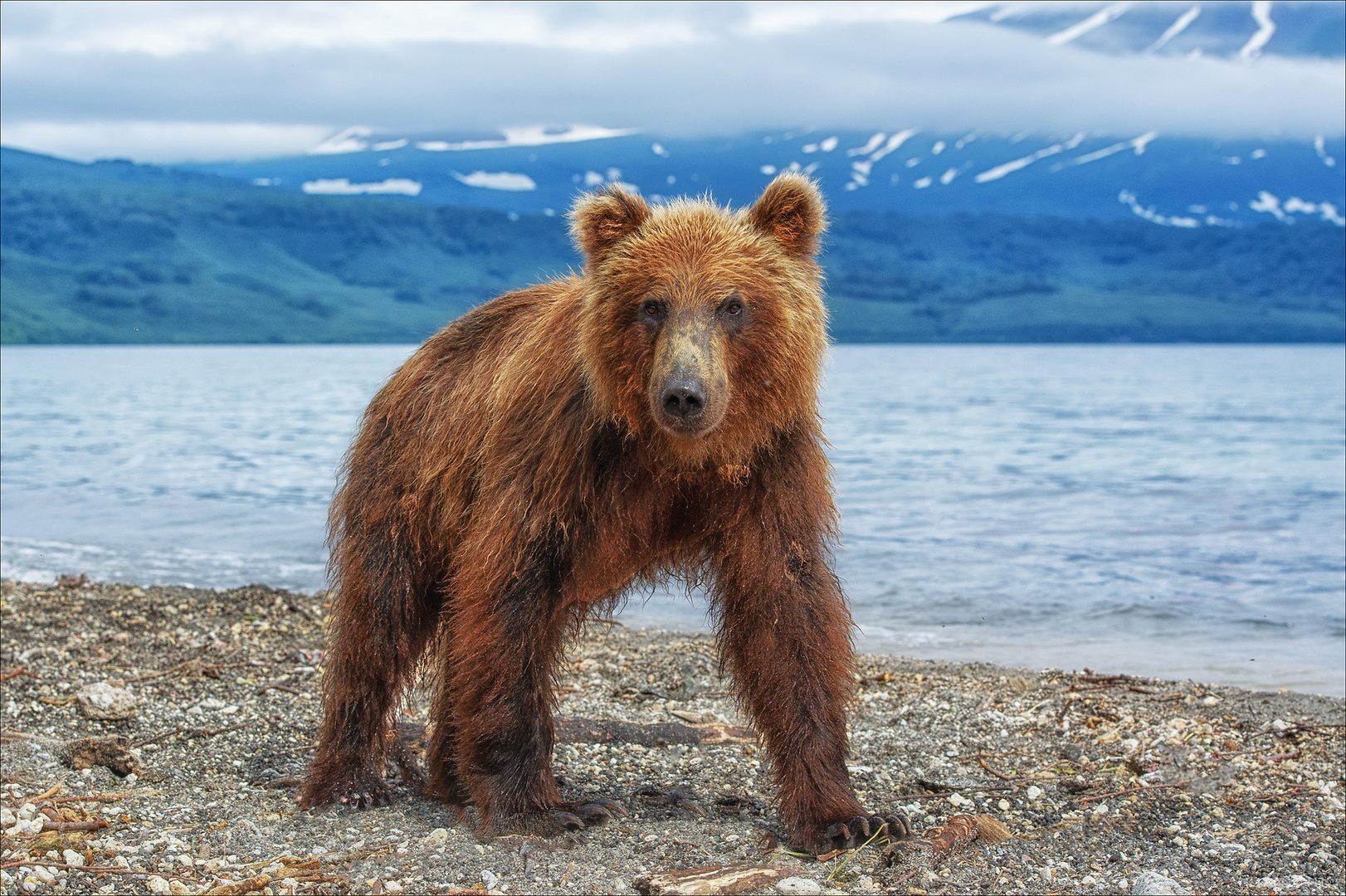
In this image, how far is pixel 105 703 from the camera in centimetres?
733

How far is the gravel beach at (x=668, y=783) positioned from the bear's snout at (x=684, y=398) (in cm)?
188

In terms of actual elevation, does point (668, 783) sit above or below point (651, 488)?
below

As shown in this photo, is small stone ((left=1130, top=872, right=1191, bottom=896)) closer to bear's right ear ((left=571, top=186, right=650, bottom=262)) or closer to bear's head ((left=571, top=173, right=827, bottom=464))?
bear's head ((left=571, top=173, right=827, bottom=464))

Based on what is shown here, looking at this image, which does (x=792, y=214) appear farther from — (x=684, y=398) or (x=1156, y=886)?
(x=1156, y=886)

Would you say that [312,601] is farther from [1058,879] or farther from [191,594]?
[1058,879]

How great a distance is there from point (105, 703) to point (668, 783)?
3465 mm

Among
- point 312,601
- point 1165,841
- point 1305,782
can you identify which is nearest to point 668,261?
point 1165,841

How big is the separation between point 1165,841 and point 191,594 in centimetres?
873

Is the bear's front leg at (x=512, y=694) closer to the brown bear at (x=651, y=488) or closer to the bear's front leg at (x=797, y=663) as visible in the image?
the brown bear at (x=651, y=488)

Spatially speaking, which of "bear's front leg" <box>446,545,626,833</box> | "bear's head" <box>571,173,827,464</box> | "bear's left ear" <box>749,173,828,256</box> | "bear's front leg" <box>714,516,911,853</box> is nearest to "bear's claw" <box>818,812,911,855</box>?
"bear's front leg" <box>714,516,911,853</box>

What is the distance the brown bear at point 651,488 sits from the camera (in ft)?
15.4

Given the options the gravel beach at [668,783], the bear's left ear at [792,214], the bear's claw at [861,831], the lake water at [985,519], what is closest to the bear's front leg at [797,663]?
the bear's claw at [861,831]

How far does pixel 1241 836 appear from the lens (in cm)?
568

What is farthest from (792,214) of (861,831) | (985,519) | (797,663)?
(985,519)
